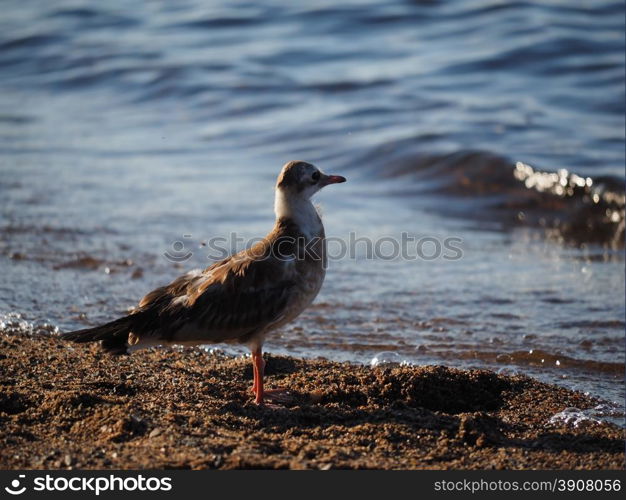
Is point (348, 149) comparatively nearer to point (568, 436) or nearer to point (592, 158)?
point (592, 158)

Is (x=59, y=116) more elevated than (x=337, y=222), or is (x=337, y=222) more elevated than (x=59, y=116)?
(x=59, y=116)

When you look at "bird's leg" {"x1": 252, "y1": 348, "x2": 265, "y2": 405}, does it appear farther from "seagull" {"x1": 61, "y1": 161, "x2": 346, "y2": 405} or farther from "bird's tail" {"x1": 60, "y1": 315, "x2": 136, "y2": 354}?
"bird's tail" {"x1": 60, "y1": 315, "x2": 136, "y2": 354}

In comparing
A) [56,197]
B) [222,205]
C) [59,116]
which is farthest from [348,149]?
[59,116]

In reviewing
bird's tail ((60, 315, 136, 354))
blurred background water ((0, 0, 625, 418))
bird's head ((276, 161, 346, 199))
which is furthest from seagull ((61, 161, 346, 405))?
blurred background water ((0, 0, 625, 418))

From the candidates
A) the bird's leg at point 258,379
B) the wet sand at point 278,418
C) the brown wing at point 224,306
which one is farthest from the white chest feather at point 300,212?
the wet sand at point 278,418

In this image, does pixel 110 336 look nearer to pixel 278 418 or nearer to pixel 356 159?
pixel 278 418

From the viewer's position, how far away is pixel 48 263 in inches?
375

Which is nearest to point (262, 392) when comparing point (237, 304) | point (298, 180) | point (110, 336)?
point (237, 304)

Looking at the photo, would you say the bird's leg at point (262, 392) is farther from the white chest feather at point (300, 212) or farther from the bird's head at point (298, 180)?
the bird's head at point (298, 180)

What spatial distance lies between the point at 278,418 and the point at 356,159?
9.09 m

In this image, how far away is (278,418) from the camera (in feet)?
18.6

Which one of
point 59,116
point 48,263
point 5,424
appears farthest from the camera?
point 59,116

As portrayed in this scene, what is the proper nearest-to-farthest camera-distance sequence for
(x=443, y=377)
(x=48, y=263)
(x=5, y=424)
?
(x=5, y=424)
(x=443, y=377)
(x=48, y=263)

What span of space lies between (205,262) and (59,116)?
28.3 feet
